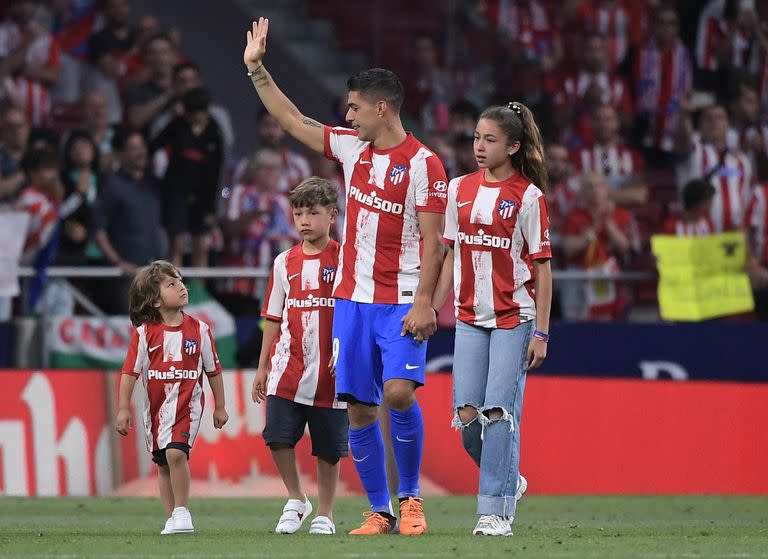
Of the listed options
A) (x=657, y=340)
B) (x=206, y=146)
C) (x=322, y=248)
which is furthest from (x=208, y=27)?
(x=322, y=248)

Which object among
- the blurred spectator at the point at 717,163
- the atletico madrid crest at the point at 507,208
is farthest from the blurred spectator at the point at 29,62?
the atletico madrid crest at the point at 507,208

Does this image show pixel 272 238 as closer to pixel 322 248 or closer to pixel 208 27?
pixel 208 27

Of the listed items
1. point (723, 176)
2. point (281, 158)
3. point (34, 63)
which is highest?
point (34, 63)

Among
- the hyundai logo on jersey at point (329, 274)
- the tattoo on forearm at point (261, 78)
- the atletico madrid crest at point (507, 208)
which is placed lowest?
the hyundai logo on jersey at point (329, 274)

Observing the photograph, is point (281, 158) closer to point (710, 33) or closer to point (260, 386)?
point (710, 33)

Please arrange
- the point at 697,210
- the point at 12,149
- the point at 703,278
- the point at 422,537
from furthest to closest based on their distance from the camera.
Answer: the point at 697,210 < the point at 12,149 < the point at 703,278 < the point at 422,537

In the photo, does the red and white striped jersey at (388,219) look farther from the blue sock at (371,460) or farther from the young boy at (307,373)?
the blue sock at (371,460)

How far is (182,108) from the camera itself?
14.9 metres

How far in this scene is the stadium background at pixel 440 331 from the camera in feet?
39.9

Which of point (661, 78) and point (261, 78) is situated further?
point (661, 78)

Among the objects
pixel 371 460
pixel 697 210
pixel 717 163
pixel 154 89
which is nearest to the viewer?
pixel 371 460

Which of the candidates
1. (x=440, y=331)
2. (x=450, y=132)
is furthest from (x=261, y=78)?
(x=450, y=132)

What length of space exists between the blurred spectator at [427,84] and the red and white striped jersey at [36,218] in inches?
171

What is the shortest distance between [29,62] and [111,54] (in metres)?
0.80
